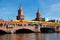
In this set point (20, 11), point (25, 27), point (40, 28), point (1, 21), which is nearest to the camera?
point (25, 27)

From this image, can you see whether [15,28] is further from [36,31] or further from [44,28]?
[44,28]

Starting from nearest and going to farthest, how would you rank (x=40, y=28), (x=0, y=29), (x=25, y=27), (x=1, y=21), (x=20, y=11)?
(x=0, y=29) → (x=25, y=27) → (x=40, y=28) → (x=1, y=21) → (x=20, y=11)

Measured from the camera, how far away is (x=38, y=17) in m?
159

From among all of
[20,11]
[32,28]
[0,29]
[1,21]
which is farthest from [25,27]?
[20,11]

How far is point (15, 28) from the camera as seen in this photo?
96.7m

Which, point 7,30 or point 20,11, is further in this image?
point 20,11

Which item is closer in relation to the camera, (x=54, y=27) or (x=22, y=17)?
(x=54, y=27)

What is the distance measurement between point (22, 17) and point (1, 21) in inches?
1717

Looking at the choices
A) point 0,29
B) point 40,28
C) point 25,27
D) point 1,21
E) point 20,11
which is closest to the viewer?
point 0,29

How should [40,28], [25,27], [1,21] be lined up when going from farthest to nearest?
1. [1,21]
2. [40,28]
3. [25,27]

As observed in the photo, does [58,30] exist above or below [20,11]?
below

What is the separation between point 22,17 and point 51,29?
44.9 m

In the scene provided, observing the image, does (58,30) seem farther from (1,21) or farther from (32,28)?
(1,21)

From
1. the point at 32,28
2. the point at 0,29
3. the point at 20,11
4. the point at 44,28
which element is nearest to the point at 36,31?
the point at 32,28
